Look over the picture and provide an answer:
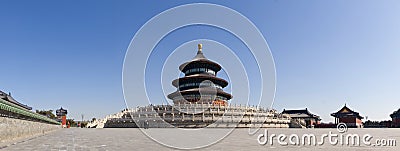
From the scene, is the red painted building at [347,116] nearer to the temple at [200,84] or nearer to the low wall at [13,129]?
the temple at [200,84]

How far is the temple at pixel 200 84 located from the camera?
52.8m

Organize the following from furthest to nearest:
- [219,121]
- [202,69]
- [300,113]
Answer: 1. [300,113]
2. [202,69]
3. [219,121]

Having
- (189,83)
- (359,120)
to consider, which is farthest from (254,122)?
(359,120)

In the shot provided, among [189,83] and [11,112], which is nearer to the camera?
Result: [11,112]

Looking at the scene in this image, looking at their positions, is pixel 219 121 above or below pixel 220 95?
below

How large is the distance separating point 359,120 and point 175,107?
150 ft

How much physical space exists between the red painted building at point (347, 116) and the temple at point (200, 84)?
77.2 feet

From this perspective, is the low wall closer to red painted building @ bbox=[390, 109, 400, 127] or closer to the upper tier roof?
the upper tier roof

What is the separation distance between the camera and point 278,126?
4309 centimetres

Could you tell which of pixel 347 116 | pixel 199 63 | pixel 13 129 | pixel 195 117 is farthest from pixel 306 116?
pixel 13 129

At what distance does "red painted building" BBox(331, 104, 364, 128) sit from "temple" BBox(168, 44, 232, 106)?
23524 millimetres

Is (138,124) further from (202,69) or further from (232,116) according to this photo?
(202,69)

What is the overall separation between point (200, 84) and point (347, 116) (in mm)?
30366

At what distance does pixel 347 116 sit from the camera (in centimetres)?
6147
